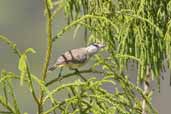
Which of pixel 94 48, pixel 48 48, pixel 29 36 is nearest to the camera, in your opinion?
pixel 48 48

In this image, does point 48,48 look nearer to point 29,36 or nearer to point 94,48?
point 94,48

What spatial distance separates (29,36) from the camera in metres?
87.8

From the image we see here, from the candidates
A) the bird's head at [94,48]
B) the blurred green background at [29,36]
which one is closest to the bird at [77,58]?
the bird's head at [94,48]

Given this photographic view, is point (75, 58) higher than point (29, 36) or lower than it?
higher

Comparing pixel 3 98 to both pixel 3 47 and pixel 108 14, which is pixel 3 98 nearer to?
pixel 108 14

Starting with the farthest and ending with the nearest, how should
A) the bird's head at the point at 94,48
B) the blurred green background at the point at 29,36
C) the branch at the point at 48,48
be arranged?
the blurred green background at the point at 29,36
the bird's head at the point at 94,48
the branch at the point at 48,48

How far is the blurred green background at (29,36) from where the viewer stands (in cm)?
7575

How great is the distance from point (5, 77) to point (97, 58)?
2.01 ft

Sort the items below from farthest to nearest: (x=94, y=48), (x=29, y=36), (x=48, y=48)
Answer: (x=29, y=36)
(x=94, y=48)
(x=48, y=48)

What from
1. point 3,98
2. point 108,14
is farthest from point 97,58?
point 108,14

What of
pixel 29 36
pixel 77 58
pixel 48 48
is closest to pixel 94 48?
pixel 77 58

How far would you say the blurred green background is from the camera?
7575cm

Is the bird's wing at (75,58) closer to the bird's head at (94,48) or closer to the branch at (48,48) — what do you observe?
the bird's head at (94,48)

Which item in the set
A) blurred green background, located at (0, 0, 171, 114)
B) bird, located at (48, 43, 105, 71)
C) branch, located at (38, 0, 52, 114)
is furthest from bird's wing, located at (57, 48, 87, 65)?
blurred green background, located at (0, 0, 171, 114)
